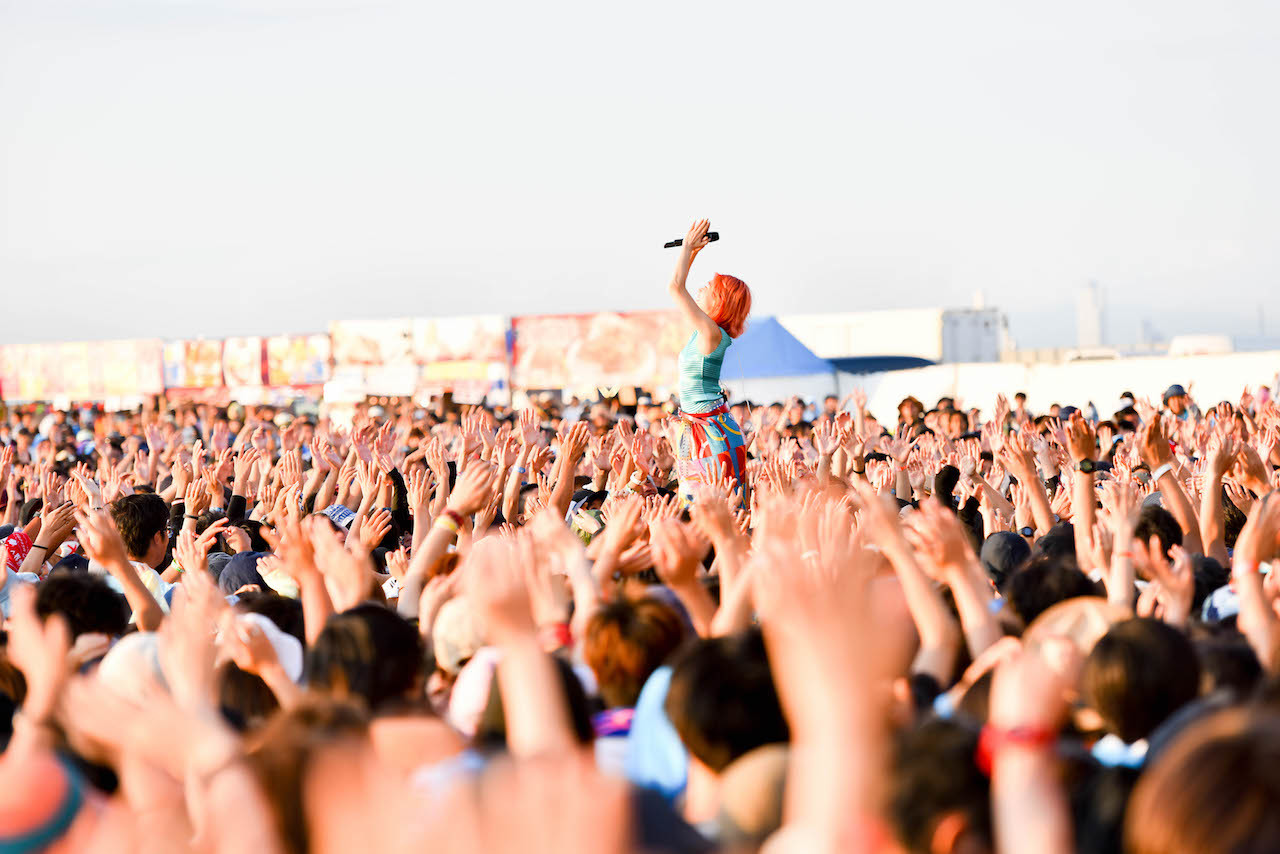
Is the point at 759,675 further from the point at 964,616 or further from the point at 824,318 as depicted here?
the point at 824,318

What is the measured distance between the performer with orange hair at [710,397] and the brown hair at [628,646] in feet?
11.1

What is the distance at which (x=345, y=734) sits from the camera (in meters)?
2.19

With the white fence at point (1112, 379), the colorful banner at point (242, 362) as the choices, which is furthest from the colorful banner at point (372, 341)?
the white fence at point (1112, 379)

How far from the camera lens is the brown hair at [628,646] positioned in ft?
10.5

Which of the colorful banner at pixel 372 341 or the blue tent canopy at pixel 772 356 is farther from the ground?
the colorful banner at pixel 372 341

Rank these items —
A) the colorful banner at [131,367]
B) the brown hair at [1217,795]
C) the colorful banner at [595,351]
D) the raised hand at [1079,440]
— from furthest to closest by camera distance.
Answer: the colorful banner at [131,367] < the colorful banner at [595,351] < the raised hand at [1079,440] < the brown hair at [1217,795]

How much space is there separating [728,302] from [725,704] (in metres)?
4.31

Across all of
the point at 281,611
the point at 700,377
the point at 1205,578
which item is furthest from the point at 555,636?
the point at 700,377

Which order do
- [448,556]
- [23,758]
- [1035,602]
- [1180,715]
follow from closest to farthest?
[23,758], [1180,715], [1035,602], [448,556]

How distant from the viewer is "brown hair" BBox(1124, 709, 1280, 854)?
5.37ft

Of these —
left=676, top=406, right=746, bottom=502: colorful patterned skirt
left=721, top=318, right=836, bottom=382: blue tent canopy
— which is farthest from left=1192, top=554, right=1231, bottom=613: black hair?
left=721, top=318, right=836, bottom=382: blue tent canopy

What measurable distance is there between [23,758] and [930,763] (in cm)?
152

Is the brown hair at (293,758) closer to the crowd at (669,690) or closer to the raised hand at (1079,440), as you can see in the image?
the crowd at (669,690)

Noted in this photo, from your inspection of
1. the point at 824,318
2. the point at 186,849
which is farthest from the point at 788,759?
the point at 824,318
